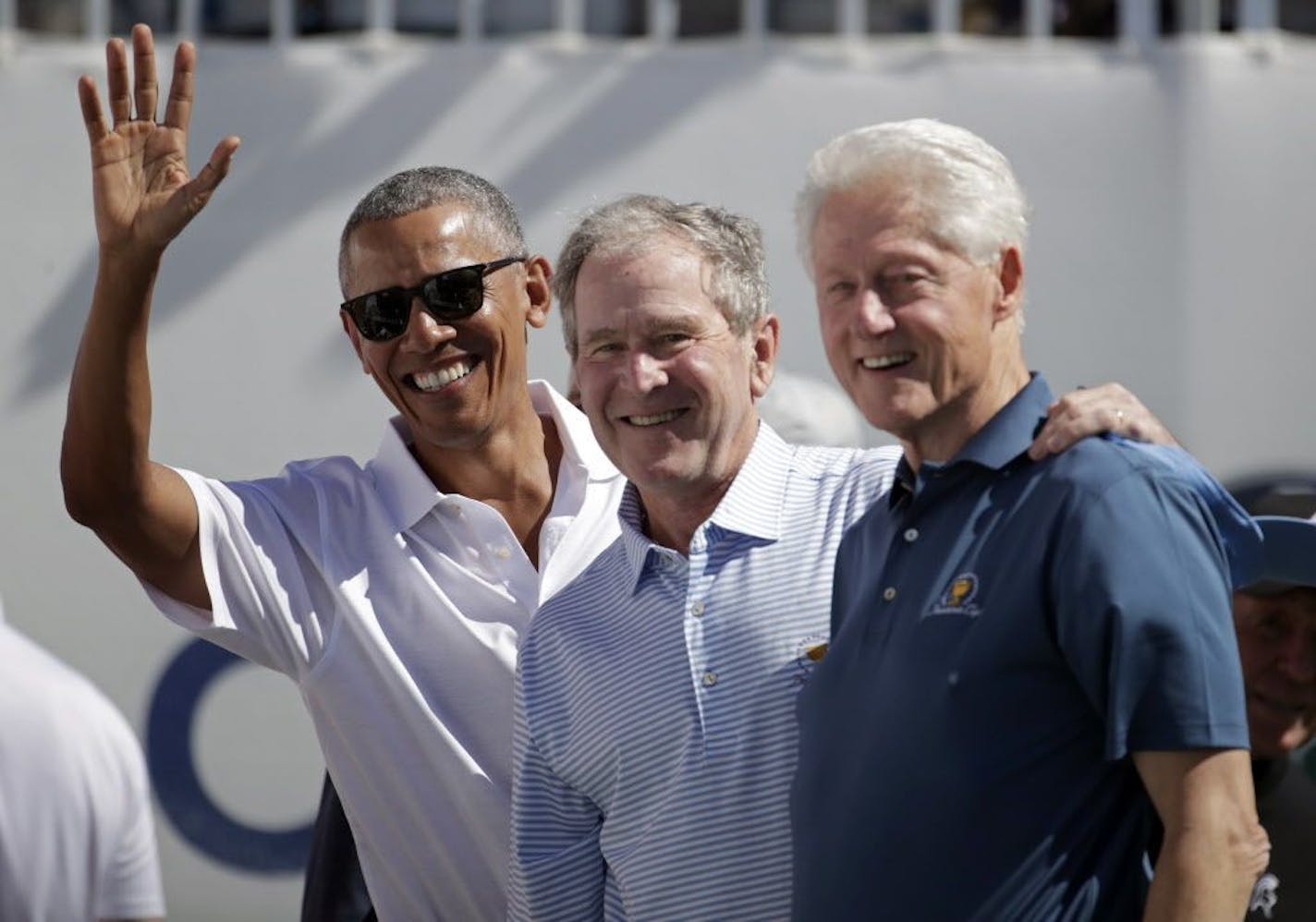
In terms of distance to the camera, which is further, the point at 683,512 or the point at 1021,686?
the point at 683,512

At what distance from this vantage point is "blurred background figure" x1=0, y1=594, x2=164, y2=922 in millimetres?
1868

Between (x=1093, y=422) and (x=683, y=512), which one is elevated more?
(x=1093, y=422)

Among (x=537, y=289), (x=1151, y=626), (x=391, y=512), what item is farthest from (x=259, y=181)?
(x=1151, y=626)

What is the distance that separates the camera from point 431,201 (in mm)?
2898

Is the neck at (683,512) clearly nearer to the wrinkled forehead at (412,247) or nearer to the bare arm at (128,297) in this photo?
the wrinkled forehead at (412,247)

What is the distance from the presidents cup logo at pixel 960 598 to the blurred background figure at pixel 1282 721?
40.5 inches

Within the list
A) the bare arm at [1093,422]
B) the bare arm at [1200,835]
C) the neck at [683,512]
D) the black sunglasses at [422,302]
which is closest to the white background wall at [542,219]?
the black sunglasses at [422,302]

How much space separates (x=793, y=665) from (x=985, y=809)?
1.61ft

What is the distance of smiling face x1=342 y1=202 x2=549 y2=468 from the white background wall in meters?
2.73

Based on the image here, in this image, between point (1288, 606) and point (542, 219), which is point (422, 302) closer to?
point (1288, 606)

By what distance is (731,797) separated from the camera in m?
2.30

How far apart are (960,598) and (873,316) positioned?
31 cm

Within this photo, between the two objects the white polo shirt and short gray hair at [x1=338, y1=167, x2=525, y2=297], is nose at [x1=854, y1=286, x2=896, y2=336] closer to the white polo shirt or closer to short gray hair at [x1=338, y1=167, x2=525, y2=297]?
the white polo shirt

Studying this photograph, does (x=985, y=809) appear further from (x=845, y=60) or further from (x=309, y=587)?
(x=845, y=60)
